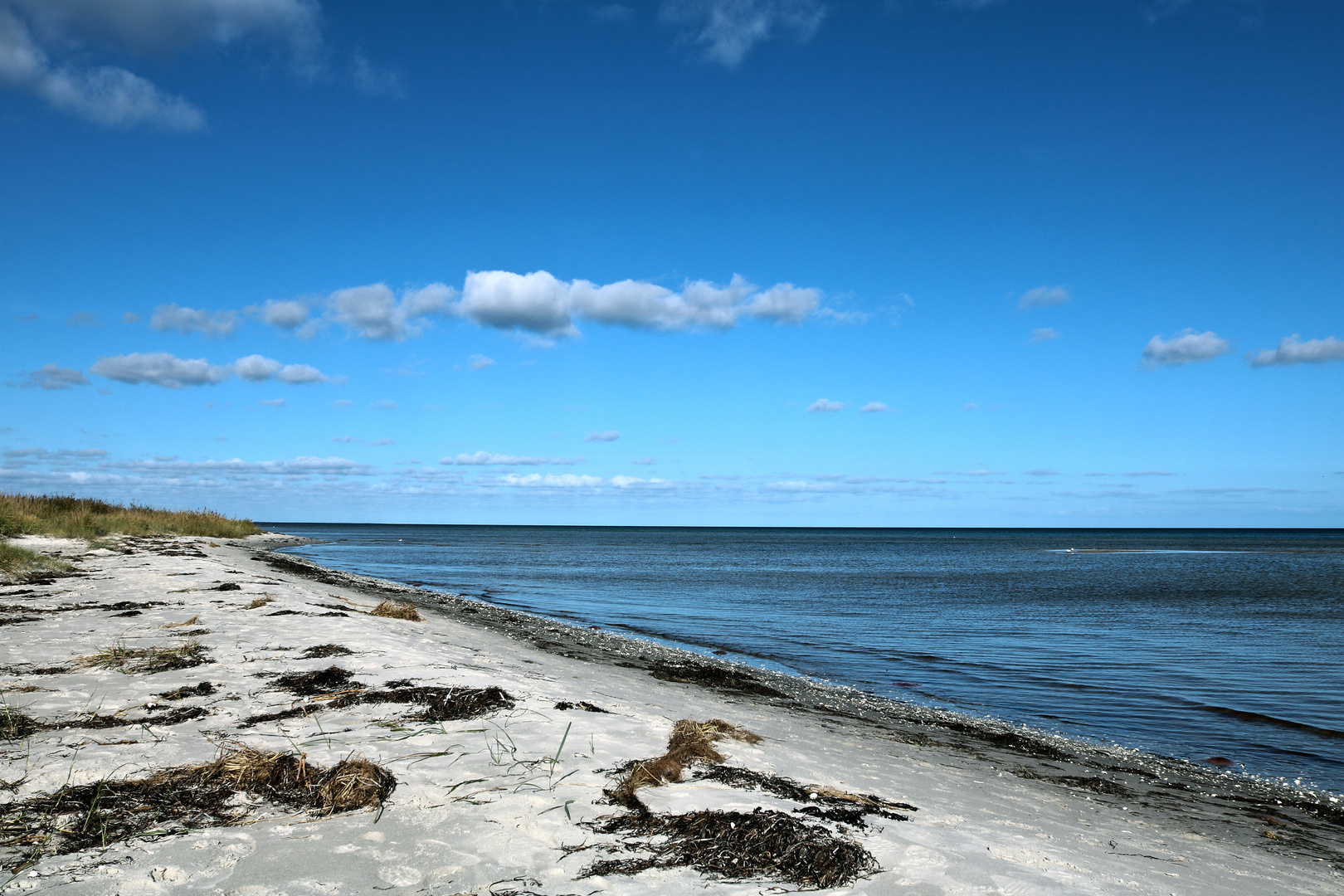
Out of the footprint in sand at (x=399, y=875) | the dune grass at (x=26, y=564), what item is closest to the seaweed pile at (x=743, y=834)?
the footprint in sand at (x=399, y=875)

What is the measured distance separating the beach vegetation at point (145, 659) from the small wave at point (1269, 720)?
50.5 feet

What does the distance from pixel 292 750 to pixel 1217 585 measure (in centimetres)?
4532

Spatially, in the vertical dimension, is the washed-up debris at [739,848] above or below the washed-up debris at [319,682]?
above

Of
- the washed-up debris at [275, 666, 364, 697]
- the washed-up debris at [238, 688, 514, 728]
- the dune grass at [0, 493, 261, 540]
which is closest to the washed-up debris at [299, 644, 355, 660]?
the washed-up debris at [275, 666, 364, 697]

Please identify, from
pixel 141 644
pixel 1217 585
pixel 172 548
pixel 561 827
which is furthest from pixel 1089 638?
pixel 172 548

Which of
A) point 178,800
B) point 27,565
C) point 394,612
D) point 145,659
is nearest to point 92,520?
point 27,565

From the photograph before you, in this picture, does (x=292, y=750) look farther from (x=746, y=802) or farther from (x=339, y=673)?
(x=746, y=802)

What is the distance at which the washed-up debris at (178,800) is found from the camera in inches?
176

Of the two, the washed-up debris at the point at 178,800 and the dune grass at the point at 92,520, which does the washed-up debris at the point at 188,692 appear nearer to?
the washed-up debris at the point at 178,800

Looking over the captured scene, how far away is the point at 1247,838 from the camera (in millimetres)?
6707

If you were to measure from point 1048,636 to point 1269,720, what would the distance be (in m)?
8.83

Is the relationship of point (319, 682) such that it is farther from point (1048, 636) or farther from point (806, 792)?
point (1048, 636)

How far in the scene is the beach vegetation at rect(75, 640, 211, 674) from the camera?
30.1ft

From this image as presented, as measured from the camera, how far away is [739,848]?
4652mm
